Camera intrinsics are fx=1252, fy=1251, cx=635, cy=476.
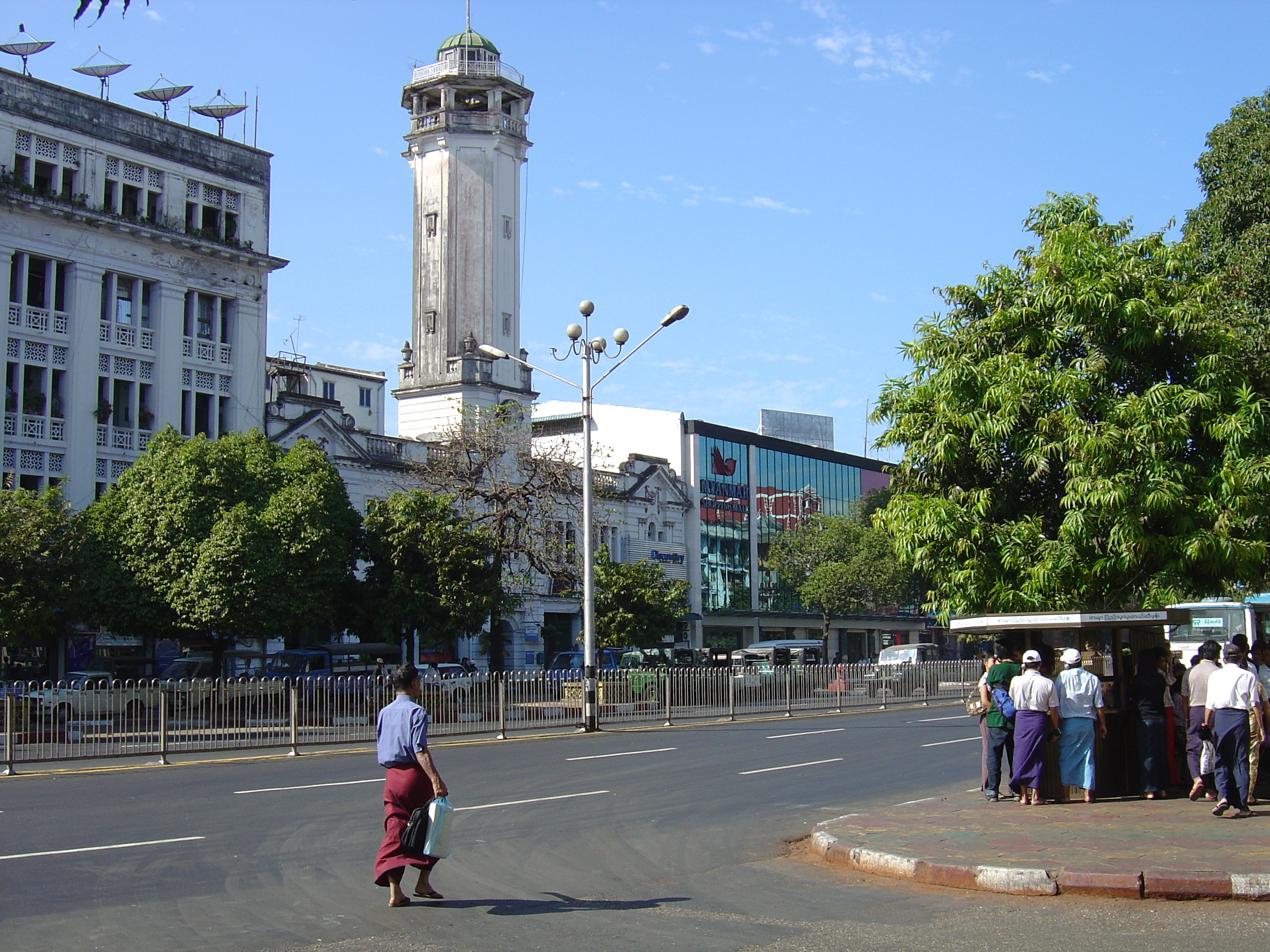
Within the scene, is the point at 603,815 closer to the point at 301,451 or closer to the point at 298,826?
the point at 298,826

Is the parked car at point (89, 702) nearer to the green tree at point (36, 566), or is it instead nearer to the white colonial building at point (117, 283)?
the green tree at point (36, 566)

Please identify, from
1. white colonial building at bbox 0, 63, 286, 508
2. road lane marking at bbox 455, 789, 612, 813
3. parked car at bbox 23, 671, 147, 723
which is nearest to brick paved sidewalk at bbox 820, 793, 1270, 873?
road lane marking at bbox 455, 789, 612, 813

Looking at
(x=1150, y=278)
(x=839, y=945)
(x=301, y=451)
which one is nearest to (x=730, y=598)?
(x=301, y=451)

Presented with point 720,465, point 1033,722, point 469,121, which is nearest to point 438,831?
point 1033,722

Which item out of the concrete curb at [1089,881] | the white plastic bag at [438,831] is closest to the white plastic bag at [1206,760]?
the concrete curb at [1089,881]

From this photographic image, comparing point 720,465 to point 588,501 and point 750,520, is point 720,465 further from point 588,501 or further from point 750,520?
point 588,501

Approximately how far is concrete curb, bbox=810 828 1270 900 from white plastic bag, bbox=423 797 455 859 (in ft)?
11.6

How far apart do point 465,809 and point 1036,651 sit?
6286 millimetres

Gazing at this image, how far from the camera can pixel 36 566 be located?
30453 millimetres

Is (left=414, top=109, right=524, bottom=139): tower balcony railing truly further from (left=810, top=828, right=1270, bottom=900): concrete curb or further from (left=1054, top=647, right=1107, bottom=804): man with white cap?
Result: (left=810, top=828, right=1270, bottom=900): concrete curb

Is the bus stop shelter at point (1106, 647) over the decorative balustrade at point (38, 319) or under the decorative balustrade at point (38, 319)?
under

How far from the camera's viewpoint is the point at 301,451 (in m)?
36.4

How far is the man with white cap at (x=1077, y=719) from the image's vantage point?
1276 centimetres

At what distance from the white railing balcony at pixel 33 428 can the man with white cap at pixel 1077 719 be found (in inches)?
1384
